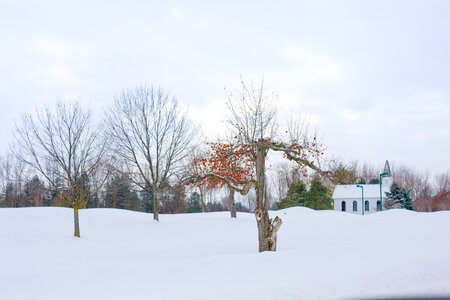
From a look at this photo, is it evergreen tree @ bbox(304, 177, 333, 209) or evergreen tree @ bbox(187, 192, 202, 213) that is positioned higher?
evergreen tree @ bbox(304, 177, 333, 209)

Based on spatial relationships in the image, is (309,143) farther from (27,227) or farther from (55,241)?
(27,227)

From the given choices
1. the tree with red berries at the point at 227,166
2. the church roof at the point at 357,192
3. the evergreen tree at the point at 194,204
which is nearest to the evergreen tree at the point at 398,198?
the church roof at the point at 357,192

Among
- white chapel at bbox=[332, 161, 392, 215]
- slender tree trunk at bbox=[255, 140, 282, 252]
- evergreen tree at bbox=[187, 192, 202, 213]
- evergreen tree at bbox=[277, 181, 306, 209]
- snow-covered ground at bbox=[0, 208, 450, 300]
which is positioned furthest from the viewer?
white chapel at bbox=[332, 161, 392, 215]

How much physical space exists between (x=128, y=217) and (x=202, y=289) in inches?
625

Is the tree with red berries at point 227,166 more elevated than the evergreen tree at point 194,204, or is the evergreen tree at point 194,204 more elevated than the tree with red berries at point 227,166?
the tree with red berries at point 227,166

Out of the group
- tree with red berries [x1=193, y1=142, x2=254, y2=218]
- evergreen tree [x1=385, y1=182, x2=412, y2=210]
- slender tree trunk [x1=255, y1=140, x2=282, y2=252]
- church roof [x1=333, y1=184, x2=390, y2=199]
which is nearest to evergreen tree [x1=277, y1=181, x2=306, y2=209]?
evergreen tree [x1=385, y1=182, x2=412, y2=210]

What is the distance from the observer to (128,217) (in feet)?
69.2

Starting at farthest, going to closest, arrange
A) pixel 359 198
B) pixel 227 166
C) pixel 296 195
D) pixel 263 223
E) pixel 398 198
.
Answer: pixel 359 198
pixel 296 195
pixel 398 198
pixel 227 166
pixel 263 223

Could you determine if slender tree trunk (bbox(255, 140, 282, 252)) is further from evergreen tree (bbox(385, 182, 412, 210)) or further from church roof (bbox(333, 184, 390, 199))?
church roof (bbox(333, 184, 390, 199))

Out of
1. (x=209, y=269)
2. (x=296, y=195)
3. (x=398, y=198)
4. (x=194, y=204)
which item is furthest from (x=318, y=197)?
(x=209, y=269)

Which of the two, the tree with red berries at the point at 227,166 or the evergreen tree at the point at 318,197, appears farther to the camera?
the evergreen tree at the point at 318,197

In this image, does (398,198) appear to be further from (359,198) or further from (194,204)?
(194,204)

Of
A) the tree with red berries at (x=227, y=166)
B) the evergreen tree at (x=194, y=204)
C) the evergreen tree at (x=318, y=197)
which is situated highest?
the tree with red berries at (x=227, y=166)

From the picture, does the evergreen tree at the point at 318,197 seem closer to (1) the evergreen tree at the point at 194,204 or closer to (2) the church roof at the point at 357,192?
(2) the church roof at the point at 357,192
